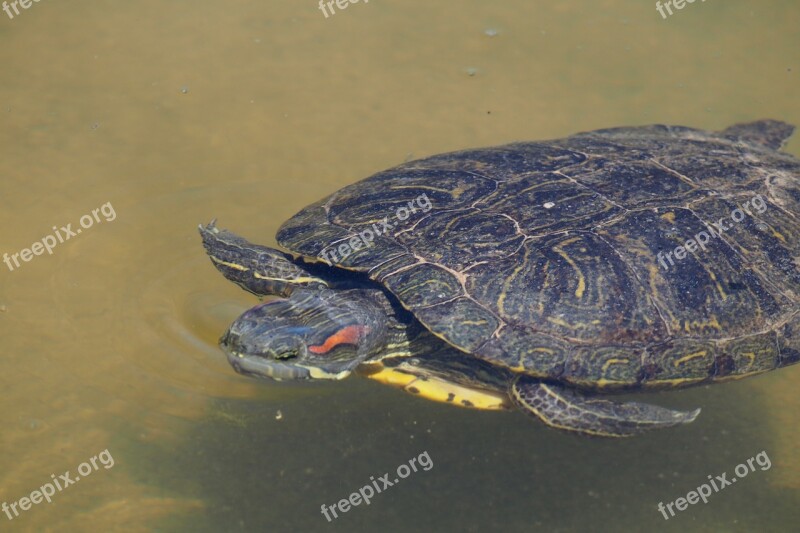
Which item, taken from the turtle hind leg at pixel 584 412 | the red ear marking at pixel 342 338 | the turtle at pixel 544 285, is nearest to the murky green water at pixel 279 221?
the turtle at pixel 544 285

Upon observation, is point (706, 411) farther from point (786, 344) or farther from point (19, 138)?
point (19, 138)

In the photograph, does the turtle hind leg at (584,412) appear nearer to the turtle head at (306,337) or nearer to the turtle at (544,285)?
the turtle at (544,285)

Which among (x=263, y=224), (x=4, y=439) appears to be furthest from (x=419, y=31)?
(x=4, y=439)

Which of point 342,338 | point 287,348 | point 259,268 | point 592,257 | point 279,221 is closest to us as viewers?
point 287,348

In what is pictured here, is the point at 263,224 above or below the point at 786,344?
above

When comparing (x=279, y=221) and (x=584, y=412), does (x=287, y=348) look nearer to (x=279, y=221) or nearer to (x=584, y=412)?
(x=584, y=412)

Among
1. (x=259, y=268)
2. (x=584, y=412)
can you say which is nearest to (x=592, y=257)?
(x=584, y=412)

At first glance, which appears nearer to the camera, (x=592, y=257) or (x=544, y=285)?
(x=544, y=285)
